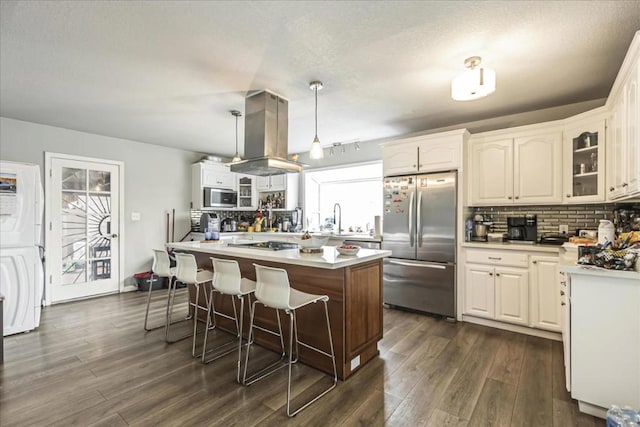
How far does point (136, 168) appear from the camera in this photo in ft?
16.6

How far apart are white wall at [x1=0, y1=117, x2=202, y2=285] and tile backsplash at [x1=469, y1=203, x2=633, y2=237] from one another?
15.9ft

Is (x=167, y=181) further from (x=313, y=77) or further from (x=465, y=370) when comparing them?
(x=465, y=370)

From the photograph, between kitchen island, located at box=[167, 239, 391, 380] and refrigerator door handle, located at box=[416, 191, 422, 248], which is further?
refrigerator door handle, located at box=[416, 191, 422, 248]

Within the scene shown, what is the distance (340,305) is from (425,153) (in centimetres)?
237

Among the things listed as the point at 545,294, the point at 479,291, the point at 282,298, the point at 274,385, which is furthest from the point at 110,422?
the point at 545,294

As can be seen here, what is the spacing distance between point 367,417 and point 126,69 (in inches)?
126

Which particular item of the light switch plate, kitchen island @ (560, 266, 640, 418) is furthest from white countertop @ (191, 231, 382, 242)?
kitchen island @ (560, 266, 640, 418)

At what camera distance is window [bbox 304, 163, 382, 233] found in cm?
515

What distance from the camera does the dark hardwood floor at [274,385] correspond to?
189cm

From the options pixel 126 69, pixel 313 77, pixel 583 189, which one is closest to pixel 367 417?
pixel 313 77

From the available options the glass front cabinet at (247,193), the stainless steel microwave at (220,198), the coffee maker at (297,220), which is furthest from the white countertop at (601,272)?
the glass front cabinet at (247,193)

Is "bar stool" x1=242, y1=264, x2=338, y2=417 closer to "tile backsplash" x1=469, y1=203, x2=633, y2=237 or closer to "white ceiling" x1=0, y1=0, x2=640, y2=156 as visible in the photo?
"white ceiling" x1=0, y1=0, x2=640, y2=156

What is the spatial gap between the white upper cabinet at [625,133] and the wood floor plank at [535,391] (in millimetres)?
1447

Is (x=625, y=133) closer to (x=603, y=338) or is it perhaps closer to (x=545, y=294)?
(x=603, y=338)
